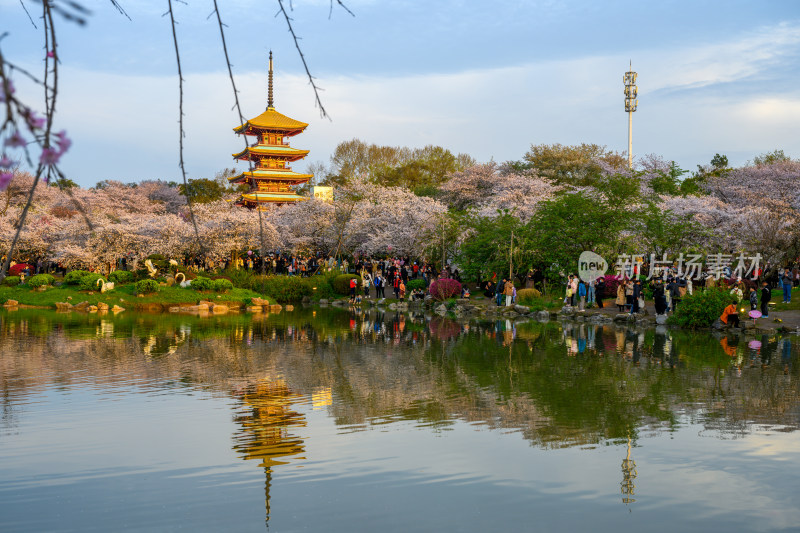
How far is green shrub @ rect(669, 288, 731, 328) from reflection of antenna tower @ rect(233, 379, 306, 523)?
16.6m

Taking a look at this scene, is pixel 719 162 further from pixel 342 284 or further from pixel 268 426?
pixel 268 426

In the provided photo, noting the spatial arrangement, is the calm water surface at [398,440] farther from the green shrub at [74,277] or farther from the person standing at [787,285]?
the green shrub at [74,277]

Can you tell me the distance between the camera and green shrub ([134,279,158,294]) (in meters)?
34.5

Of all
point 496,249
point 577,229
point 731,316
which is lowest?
point 731,316

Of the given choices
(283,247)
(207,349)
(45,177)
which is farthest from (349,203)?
(45,177)

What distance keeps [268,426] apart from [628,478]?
16.1ft

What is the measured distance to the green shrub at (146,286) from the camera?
3447 centimetres

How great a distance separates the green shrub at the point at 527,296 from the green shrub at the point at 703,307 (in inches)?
344

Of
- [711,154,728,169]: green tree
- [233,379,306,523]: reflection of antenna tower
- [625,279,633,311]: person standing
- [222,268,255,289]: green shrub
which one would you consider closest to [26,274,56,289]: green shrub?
[222,268,255,289]: green shrub

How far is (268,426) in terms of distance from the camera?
10117 mm

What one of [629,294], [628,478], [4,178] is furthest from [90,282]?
[4,178]

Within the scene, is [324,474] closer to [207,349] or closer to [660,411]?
[660,411]

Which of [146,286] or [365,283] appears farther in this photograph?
[365,283]

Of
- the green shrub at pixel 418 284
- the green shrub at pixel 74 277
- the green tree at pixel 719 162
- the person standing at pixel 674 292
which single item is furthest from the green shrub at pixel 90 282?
the green tree at pixel 719 162
